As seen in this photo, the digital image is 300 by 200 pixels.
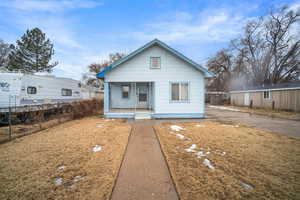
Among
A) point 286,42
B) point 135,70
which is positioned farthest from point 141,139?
point 286,42

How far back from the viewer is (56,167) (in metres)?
2.95

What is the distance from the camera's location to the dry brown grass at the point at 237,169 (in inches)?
84.7

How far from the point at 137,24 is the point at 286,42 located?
87.8 ft

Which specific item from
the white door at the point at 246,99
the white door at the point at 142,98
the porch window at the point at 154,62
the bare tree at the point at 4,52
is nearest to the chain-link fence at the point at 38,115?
the white door at the point at 142,98

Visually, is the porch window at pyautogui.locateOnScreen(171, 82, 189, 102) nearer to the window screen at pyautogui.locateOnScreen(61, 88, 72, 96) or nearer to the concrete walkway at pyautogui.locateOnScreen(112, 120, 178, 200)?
the concrete walkway at pyautogui.locateOnScreen(112, 120, 178, 200)

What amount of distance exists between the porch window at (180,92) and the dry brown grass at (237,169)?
496cm

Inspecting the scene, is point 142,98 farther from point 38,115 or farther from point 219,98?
point 219,98

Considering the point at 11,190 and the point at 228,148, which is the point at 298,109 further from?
the point at 11,190

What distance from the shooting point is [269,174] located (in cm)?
268

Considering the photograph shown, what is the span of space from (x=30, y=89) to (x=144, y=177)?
1169 cm

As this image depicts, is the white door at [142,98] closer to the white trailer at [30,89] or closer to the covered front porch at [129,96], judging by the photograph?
the covered front porch at [129,96]

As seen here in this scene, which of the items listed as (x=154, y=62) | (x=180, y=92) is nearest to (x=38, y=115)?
(x=154, y=62)

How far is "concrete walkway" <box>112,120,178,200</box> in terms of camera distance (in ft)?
6.91

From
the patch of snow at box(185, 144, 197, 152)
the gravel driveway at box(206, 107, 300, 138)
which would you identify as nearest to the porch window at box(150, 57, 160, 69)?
the gravel driveway at box(206, 107, 300, 138)
